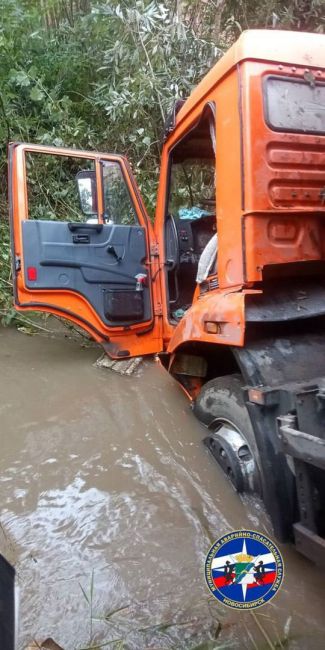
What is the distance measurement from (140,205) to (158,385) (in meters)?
1.50

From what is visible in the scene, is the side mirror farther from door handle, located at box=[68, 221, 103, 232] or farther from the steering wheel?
the steering wheel

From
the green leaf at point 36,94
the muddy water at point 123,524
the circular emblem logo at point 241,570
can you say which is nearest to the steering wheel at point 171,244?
the muddy water at point 123,524

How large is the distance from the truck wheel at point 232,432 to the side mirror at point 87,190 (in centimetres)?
178

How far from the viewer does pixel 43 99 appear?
6273mm

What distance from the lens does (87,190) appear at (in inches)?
141

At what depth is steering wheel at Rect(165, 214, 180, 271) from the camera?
146 inches

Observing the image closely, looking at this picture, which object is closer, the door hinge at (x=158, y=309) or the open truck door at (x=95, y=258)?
the open truck door at (x=95, y=258)

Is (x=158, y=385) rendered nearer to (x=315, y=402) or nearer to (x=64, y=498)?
(x=64, y=498)

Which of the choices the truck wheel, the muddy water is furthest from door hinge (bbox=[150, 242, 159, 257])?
the truck wheel

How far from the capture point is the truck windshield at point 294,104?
7.07 ft

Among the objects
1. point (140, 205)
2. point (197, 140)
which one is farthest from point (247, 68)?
point (140, 205)

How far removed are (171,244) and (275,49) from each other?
1774 mm

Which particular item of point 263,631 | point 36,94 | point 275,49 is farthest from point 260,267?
point 36,94

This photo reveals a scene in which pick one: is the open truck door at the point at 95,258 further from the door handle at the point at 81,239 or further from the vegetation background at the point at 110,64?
the vegetation background at the point at 110,64
